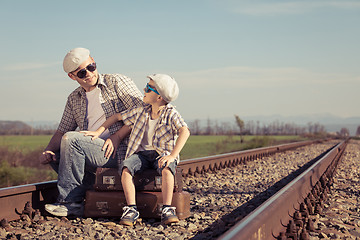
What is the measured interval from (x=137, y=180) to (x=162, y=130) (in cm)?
54

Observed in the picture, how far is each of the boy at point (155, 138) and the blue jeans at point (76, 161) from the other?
0.11 metres

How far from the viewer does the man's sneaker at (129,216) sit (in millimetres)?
3904

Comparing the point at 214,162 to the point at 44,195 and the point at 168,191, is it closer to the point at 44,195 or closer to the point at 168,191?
the point at 44,195

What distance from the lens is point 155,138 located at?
425 cm

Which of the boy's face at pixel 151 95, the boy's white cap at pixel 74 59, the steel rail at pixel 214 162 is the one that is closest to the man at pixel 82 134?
the boy's white cap at pixel 74 59

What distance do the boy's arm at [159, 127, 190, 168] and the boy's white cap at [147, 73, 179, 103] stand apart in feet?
A: 1.06

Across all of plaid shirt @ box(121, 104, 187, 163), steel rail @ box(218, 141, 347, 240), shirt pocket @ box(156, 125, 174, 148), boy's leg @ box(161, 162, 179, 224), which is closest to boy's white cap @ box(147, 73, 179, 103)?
plaid shirt @ box(121, 104, 187, 163)

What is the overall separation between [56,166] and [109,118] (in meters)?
0.84

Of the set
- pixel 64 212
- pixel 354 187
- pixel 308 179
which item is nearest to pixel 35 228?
pixel 64 212

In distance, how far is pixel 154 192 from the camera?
4250 mm

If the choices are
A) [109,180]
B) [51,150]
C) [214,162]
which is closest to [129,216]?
[109,180]

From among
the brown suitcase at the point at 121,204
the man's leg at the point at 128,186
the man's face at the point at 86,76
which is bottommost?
the brown suitcase at the point at 121,204

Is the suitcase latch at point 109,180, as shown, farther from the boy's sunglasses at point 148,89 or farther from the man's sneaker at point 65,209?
the boy's sunglasses at point 148,89

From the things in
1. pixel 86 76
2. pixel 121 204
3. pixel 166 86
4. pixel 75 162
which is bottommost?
pixel 121 204
